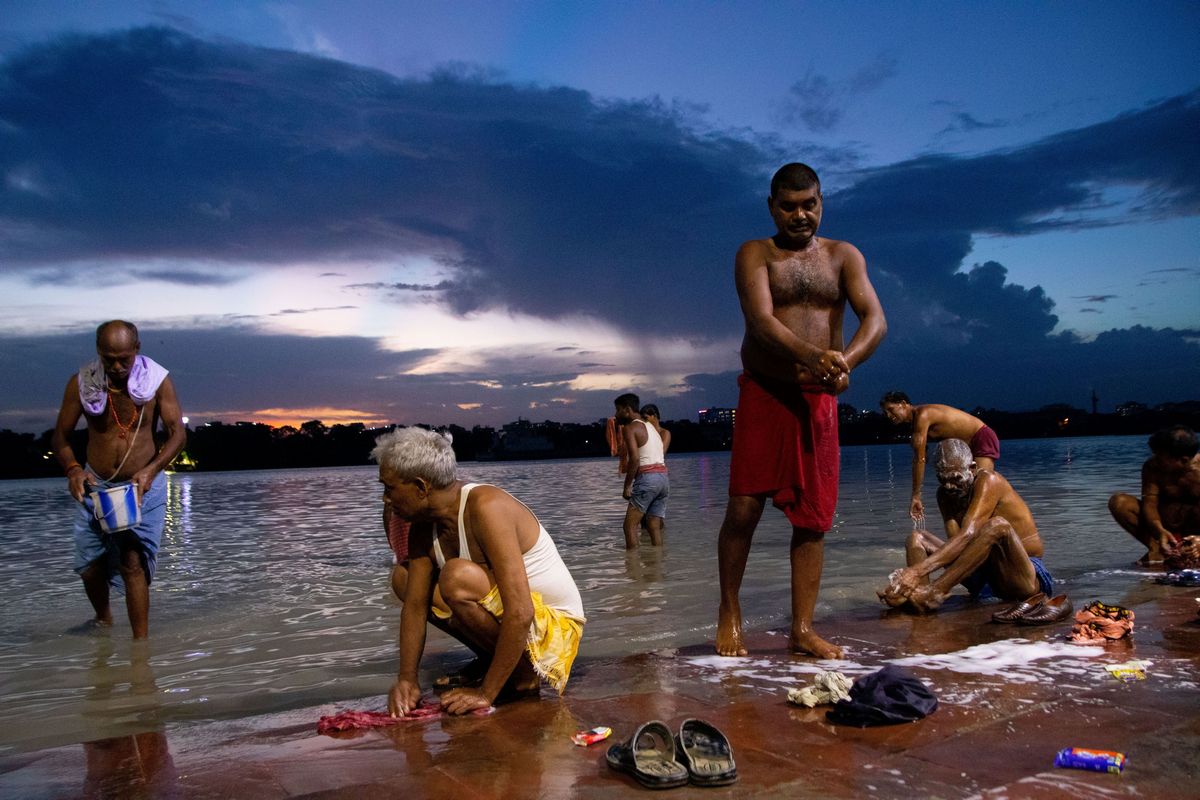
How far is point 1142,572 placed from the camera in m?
6.86

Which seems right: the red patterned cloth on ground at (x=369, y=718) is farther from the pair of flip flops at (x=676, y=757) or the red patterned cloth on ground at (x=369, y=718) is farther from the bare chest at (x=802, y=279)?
the bare chest at (x=802, y=279)

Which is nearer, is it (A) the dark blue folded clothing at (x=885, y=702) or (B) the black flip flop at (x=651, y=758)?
(B) the black flip flop at (x=651, y=758)

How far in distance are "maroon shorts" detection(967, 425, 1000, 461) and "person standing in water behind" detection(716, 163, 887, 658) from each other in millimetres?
3531

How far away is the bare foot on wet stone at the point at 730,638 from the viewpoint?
443 centimetres

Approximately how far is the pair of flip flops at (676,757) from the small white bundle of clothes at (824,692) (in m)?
0.56

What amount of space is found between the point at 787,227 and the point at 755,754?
8.62 ft

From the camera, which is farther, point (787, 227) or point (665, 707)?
point (787, 227)

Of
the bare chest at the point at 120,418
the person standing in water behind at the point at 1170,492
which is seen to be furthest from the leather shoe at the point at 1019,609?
the bare chest at the point at 120,418

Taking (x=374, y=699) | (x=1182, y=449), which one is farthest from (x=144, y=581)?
(x=1182, y=449)

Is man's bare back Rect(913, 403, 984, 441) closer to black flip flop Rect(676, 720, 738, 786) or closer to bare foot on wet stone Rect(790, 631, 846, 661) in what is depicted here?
bare foot on wet stone Rect(790, 631, 846, 661)

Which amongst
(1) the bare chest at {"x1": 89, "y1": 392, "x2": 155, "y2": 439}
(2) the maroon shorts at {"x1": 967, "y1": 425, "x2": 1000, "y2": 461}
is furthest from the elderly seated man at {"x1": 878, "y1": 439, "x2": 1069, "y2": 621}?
(1) the bare chest at {"x1": 89, "y1": 392, "x2": 155, "y2": 439}

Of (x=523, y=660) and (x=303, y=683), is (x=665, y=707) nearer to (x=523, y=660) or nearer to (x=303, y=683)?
(x=523, y=660)

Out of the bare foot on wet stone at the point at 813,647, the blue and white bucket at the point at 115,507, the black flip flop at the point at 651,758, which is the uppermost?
the blue and white bucket at the point at 115,507

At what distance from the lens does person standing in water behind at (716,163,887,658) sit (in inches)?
173
